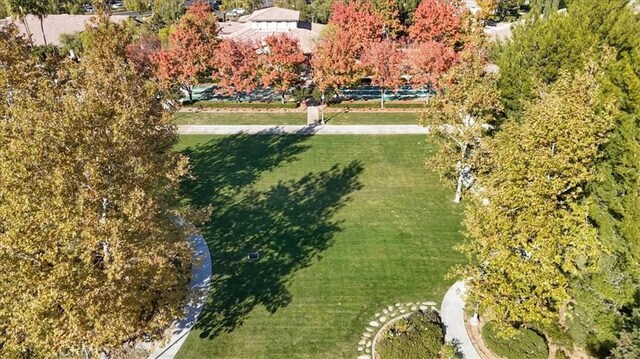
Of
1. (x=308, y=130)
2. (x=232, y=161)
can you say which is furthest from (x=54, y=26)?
(x=232, y=161)

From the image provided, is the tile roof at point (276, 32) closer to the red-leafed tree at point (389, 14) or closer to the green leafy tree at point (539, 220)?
the red-leafed tree at point (389, 14)

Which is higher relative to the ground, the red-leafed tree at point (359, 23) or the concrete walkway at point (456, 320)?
the red-leafed tree at point (359, 23)

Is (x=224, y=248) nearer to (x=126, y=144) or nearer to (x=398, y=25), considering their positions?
(x=126, y=144)

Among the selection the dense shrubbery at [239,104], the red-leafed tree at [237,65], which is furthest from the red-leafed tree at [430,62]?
the red-leafed tree at [237,65]

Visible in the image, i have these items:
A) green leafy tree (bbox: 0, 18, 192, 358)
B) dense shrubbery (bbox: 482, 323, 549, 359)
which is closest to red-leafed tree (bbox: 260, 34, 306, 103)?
green leafy tree (bbox: 0, 18, 192, 358)

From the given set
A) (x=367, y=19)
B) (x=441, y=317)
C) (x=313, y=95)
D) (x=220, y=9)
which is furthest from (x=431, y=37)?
(x=220, y=9)

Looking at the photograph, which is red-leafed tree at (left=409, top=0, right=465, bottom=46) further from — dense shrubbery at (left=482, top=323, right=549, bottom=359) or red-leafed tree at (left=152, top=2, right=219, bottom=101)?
dense shrubbery at (left=482, top=323, right=549, bottom=359)

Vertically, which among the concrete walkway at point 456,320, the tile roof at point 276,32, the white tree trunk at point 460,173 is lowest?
the concrete walkway at point 456,320
